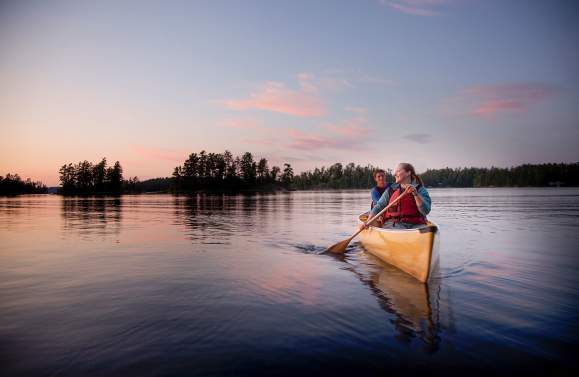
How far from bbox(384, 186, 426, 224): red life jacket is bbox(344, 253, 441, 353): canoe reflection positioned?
1.40 m

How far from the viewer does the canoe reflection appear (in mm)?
5293

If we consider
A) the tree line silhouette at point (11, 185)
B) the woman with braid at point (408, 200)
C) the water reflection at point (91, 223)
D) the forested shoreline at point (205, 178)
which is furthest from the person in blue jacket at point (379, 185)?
the tree line silhouette at point (11, 185)

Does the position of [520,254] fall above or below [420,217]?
below

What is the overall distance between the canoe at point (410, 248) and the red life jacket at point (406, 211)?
41 cm

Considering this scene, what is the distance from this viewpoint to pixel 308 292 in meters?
7.66

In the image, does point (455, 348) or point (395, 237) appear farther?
point (395, 237)

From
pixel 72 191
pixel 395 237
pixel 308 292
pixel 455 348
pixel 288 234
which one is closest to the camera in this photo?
pixel 455 348

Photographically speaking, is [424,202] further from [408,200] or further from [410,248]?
[410,248]

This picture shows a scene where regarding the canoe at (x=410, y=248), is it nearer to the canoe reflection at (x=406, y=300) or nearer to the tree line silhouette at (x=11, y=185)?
the canoe reflection at (x=406, y=300)

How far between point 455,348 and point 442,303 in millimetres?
2085

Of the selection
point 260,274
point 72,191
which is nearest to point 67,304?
point 260,274

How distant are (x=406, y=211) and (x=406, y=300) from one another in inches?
136

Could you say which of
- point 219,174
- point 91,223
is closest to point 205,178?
point 219,174

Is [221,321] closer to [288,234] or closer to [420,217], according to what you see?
[420,217]
